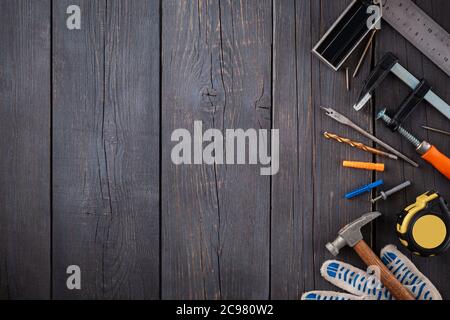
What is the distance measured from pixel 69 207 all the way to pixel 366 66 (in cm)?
88

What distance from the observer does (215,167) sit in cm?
124

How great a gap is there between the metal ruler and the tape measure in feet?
1.14

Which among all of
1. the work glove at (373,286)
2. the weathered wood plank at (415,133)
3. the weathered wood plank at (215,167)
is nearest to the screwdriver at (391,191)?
the weathered wood plank at (415,133)

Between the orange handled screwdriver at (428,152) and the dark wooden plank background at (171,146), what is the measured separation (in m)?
0.05

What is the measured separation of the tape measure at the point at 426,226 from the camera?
1.13 meters

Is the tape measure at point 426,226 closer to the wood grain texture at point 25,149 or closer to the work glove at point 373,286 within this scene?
the work glove at point 373,286

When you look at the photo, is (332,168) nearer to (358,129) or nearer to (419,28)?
(358,129)

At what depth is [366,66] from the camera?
122 cm

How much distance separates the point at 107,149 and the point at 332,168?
60cm

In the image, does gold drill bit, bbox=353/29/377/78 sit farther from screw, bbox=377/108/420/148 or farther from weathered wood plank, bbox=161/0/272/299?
weathered wood plank, bbox=161/0/272/299

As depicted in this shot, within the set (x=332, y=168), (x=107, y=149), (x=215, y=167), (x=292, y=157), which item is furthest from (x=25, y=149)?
(x=332, y=168)

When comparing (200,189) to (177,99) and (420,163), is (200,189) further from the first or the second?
(420,163)

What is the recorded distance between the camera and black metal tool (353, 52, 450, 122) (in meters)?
1.18
